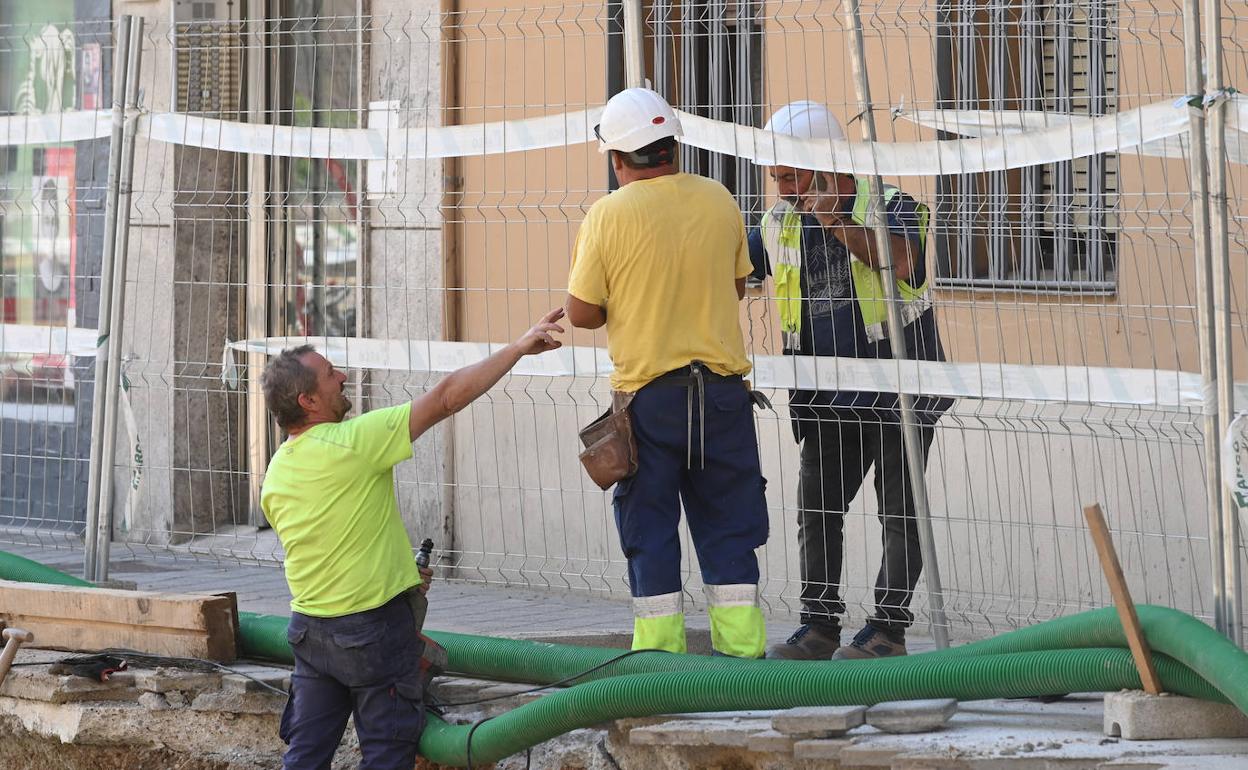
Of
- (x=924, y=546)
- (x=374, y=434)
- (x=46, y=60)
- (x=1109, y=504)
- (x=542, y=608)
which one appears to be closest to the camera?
(x=374, y=434)

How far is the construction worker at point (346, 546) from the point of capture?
532 centimetres

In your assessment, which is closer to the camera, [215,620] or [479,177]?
[215,620]

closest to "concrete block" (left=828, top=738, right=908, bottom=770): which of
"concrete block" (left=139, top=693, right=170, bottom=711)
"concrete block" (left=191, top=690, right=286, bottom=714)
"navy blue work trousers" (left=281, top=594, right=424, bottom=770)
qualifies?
"navy blue work trousers" (left=281, top=594, right=424, bottom=770)

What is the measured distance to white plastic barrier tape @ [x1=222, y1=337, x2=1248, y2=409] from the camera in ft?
17.9

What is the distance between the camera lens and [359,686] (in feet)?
17.6

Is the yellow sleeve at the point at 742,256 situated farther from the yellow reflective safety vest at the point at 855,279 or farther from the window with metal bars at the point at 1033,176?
the window with metal bars at the point at 1033,176

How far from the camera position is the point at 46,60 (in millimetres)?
10594

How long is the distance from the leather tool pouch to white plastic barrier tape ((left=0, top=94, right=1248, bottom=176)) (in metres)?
1.16

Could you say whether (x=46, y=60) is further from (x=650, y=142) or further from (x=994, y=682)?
(x=994, y=682)

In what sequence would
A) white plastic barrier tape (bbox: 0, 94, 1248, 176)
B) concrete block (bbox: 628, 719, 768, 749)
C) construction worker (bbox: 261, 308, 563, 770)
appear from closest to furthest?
concrete block (bbox: 628, 719, 768, 749) → construction worker (bbox: 261, 308, 563, 770) → white plastic barrier tape (bbox: 0, 94, 1248, 176)

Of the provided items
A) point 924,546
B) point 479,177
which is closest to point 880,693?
point 924,546

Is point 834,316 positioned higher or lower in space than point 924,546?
higher

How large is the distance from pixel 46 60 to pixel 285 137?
165 inches

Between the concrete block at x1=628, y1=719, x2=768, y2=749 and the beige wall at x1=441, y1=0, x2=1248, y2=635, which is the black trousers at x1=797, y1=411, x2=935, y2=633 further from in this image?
the concrete block at x1=628, y1=719, x2=768, y2=749
